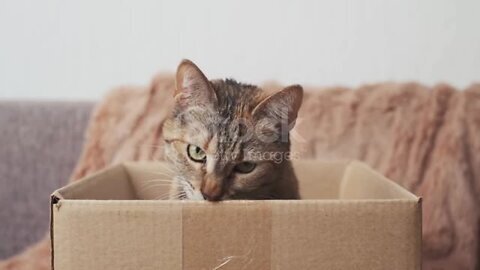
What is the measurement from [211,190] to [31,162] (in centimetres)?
96

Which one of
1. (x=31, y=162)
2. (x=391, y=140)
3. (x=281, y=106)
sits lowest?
(x=31, y=162)

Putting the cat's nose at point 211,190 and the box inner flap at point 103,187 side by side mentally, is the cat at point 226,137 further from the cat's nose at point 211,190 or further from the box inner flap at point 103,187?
the box inner flap at point 103,187

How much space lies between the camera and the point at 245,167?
0.89 meters

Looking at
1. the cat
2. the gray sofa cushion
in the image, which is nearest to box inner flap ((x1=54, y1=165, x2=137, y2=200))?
the cat

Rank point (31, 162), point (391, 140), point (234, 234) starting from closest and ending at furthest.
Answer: point (234, 234) < point (391, 140) < point (31, 162)

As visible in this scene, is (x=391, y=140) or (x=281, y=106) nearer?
(x=281, y=106)

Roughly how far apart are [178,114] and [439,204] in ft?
2.57

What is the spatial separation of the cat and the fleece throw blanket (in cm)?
42

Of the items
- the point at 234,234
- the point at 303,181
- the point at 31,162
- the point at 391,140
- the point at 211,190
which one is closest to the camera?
the point at 234,234

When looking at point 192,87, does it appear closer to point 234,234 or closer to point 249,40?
point 234,234

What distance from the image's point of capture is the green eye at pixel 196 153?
89cm

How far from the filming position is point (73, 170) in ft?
5.01

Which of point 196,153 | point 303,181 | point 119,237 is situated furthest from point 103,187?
point 303,181

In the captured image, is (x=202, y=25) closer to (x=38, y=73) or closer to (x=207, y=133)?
(x=38, y=73)
